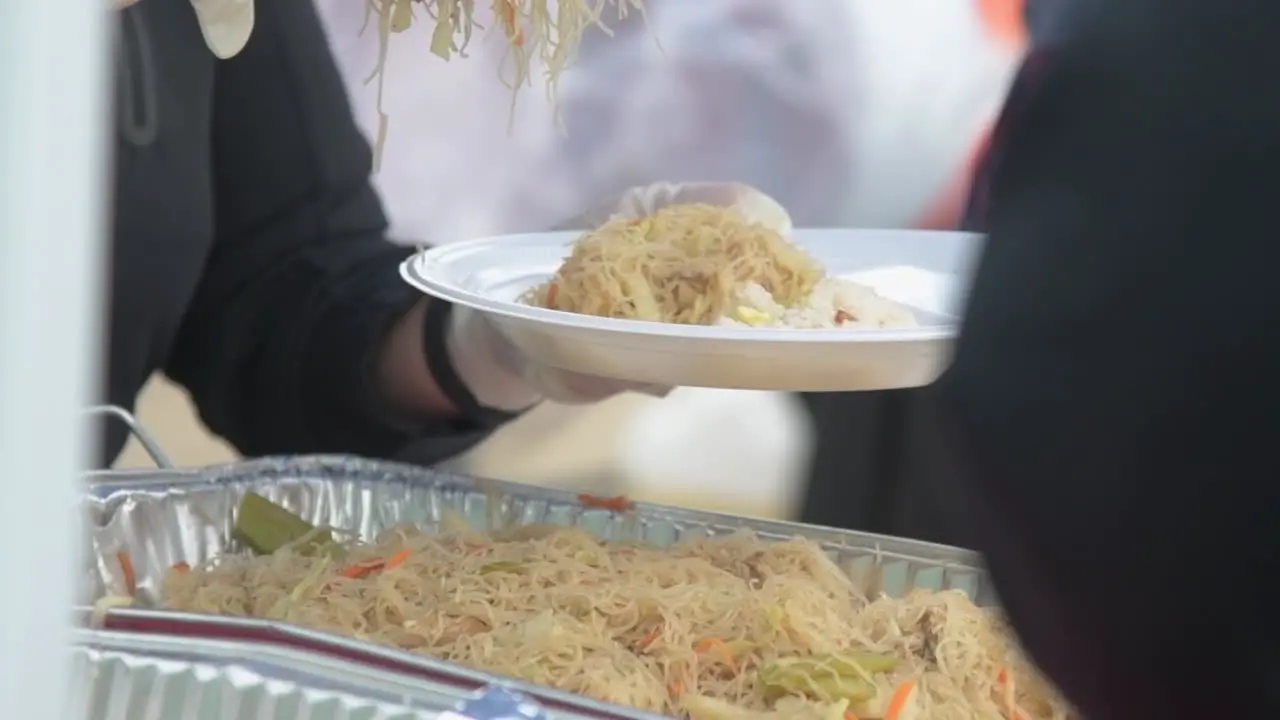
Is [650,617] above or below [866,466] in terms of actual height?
above

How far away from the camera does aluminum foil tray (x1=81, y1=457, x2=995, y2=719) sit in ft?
2.60

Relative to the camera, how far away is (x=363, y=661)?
1.70 ft

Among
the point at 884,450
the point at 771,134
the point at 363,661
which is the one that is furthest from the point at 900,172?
the point at 363,661

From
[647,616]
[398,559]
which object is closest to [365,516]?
[398,559]

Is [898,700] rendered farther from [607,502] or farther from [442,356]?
[442,356]

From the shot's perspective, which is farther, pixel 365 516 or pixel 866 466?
pixel 866 466

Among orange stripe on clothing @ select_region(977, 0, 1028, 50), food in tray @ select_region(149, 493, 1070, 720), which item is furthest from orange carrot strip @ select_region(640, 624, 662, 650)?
orange stripe on clothing @ select_region(977, 0, 1028, 50)

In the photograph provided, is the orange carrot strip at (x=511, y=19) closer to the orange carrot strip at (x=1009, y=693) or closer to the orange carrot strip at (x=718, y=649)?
the orange carrot strip at (x=718, y=649)

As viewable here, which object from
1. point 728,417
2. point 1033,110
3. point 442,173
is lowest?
point 728,417

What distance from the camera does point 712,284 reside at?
770 mm

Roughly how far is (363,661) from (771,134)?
103 centimetres

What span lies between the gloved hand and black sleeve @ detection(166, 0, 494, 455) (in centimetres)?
7

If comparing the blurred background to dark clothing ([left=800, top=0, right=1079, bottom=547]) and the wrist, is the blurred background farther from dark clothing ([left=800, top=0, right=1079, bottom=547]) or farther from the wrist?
the wrist

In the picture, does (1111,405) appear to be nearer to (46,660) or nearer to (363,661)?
(46,660)
